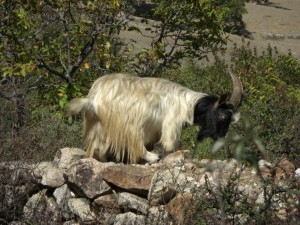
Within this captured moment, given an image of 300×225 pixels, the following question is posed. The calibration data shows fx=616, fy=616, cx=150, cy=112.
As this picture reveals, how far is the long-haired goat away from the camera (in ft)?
22.9

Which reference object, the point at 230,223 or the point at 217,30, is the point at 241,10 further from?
the point at 230,223

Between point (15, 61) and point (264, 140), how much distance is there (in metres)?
3.87

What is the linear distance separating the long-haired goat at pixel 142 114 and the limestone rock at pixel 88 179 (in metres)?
0.63

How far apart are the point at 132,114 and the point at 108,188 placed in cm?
104

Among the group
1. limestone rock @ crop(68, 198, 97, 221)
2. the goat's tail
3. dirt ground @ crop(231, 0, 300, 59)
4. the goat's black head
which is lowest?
dirt ground @ crop(231, 0, 300, 59)

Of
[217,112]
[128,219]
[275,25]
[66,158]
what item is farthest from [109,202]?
[275,25]

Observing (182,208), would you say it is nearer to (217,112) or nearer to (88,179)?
(88,179)

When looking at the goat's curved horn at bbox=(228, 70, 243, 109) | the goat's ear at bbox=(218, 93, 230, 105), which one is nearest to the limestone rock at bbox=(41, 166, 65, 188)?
the goat's ear at bbox=(218, 93, 230, 105)

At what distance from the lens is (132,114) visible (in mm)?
7008

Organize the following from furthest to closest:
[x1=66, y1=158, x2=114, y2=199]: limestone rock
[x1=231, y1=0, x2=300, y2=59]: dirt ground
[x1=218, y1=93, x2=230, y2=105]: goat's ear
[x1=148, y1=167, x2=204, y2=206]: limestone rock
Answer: [x1=231, y1=0, x2=300, y2=59]: dirt ground → [x1=218, y1=93, x2=230, y2=105]: goat's ear → [x1=66, y1=158, x2=114, y2=199]: limestone rock → [x1=148, y1=167, x2=204, y2=206]: limestone rock

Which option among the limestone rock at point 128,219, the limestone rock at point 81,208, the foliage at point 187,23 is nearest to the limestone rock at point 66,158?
the limestone rock at point 81,208

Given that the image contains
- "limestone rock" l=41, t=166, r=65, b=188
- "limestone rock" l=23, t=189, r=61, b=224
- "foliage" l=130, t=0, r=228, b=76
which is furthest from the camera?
"foliage" l=130, t=0, r=228, b=76

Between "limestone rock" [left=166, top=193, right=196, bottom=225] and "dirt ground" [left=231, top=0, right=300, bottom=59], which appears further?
"dirt ground" [left=231, top=0, right=300, bottom=59]

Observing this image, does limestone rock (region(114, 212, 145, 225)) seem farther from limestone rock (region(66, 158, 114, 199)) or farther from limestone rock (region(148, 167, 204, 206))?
limestone rock (region(66, 158, 114, 199))
